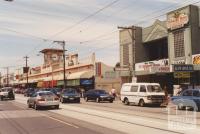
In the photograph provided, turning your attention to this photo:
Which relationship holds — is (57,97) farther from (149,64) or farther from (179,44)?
(149,64)

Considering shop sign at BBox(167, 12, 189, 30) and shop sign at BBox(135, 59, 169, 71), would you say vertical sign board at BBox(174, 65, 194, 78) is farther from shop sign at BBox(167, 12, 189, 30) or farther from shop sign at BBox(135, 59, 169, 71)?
shop sign at BBox(167, 12, 189, 30)

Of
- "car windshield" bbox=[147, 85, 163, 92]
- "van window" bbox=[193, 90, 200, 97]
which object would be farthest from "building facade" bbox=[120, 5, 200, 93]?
"van window" bbox=[193, 90, 200, 97]

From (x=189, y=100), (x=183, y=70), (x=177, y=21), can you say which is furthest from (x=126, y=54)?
(x=189, y=100)

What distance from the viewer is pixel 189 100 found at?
1068 inches

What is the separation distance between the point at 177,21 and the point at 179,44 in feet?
8.19

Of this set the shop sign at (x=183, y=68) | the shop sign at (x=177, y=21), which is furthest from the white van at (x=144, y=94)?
the shop sign at (x=177, y=21)

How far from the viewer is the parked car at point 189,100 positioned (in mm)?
26333

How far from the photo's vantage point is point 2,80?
653 feet

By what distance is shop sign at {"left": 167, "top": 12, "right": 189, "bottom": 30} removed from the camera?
41.8 m

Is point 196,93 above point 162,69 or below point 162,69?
below

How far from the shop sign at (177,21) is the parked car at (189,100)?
51.2 ft

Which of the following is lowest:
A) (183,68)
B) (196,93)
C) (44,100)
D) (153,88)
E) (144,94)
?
(44,100)

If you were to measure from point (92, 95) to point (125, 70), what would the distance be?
1062cm

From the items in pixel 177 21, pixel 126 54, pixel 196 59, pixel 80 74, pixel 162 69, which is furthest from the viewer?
pixel 80 74
